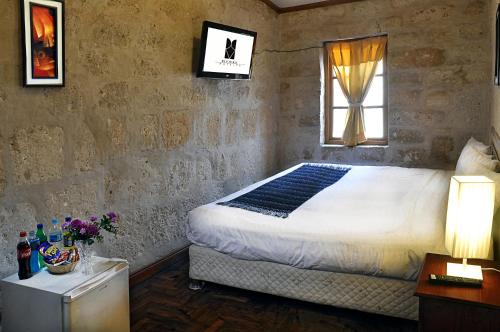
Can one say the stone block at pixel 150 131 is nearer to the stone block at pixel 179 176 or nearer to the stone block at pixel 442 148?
the stone block at pixel 179 176

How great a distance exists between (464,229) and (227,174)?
2.84 metres

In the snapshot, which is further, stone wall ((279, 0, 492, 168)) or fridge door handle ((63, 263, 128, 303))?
stone wall ((279, 0, 492, 168))

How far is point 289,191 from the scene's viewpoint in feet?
11.2

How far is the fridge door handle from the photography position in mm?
1862

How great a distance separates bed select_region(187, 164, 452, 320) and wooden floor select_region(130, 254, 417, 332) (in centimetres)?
10

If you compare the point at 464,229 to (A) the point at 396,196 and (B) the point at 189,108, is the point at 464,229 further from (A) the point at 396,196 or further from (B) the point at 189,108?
(B) the point at 189,108

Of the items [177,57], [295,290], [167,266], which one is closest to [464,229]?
[295,290]

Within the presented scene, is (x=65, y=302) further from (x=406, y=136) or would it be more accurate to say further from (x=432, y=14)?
(x=432, y=14)

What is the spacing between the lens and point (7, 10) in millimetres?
2158

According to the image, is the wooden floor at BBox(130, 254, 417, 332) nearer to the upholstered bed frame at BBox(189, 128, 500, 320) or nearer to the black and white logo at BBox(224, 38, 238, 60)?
the upholstered bed frame at BBox(189, 128, 500, 320)

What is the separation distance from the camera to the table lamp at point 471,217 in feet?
5.45

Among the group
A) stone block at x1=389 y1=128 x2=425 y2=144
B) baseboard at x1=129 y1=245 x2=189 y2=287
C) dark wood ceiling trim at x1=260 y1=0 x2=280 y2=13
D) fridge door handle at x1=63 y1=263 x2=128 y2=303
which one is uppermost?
dark wood ceiling trim at x1=260 y1=0 x2=280 y2=13

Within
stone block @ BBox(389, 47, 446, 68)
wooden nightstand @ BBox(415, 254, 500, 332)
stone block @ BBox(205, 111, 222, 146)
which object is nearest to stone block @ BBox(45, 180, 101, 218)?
stone block @ BBox(205, 111, 222, 146)

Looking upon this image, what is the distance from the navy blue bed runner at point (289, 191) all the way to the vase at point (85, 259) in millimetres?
1078
